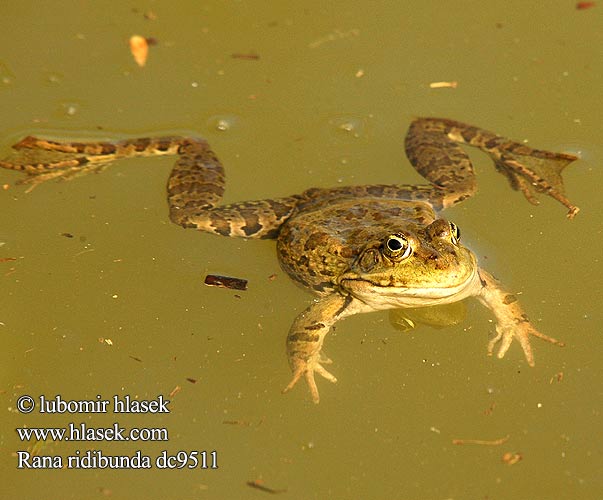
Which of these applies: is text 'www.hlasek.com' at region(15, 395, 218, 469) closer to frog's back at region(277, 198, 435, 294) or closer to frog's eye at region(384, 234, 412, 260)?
frog's back at region(277, 198, 435, 294)

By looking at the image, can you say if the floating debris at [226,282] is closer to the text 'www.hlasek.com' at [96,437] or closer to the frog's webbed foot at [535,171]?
the text 'www.hlasek.com' at [96,437]

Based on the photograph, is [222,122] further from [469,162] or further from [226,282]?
[469,162]

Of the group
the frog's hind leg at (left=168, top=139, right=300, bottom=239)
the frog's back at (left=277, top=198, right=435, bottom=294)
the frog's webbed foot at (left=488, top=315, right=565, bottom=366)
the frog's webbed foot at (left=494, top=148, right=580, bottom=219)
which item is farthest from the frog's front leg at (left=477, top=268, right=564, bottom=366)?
the frog's hind leg at (left=168, top=139, right=300, bottom=239)

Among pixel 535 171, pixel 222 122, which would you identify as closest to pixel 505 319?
pixel 535 171

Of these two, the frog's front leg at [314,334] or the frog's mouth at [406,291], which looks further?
the frog's front leg at [314,334]

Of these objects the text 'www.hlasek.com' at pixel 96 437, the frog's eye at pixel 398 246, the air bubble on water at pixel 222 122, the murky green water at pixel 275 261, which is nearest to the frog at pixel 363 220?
the frog's eye at pixel 398 246

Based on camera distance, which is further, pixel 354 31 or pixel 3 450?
pixel 354 31

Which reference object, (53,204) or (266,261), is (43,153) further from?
(266,261)

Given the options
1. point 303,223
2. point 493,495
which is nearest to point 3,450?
point 303,223
